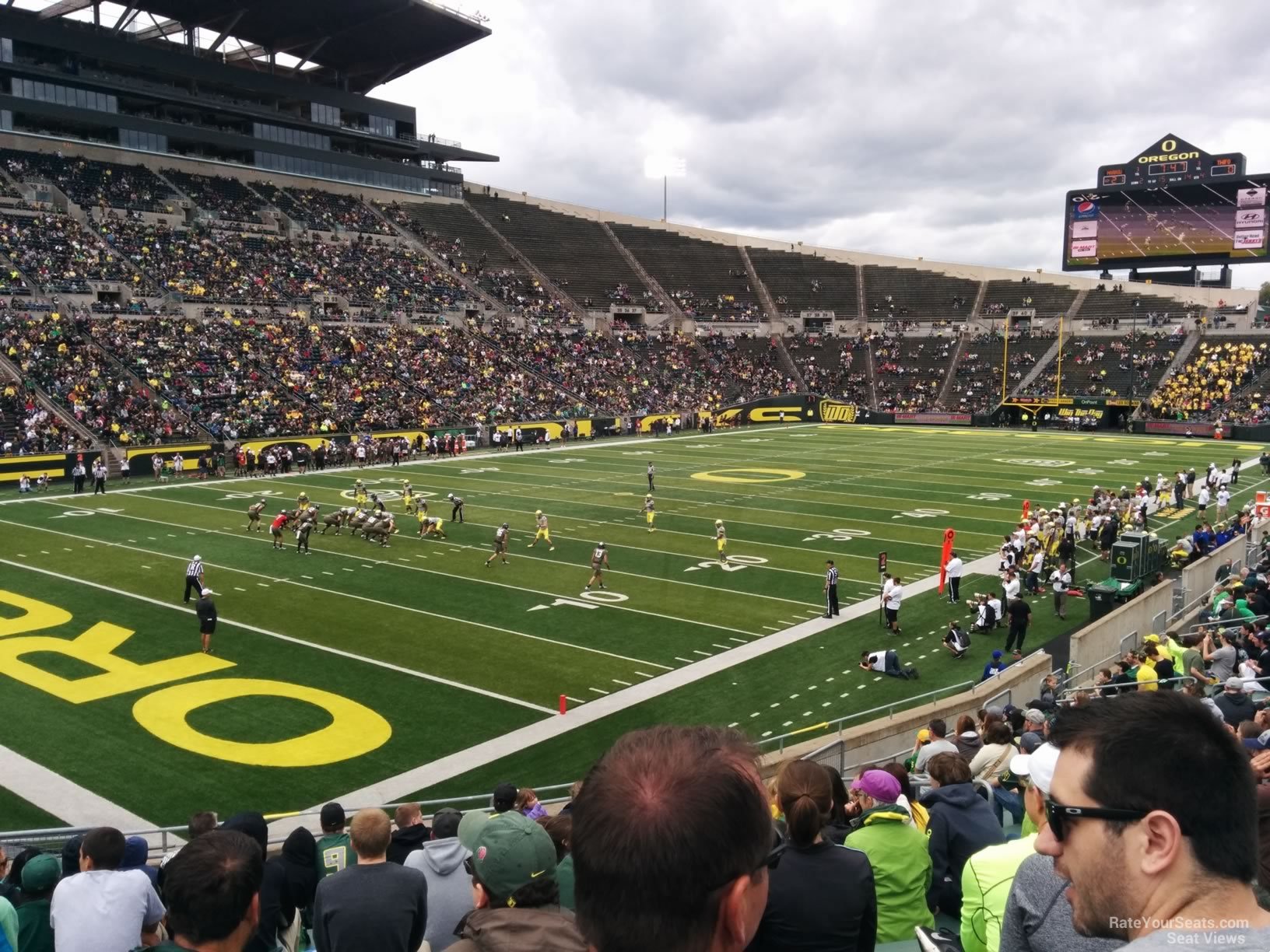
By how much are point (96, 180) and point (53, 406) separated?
23530mm

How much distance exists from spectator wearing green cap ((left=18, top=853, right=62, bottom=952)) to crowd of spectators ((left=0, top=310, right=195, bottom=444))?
3641 cm

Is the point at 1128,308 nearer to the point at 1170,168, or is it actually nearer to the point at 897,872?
the point at 1170,168

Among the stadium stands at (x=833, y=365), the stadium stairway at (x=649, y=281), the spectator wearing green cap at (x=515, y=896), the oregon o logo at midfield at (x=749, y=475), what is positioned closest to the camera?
the spectator wearing green cap at (x=515, y=896)

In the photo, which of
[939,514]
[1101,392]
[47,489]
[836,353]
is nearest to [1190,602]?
[939,514]

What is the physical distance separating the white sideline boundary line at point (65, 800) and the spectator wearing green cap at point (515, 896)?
25.8 feet

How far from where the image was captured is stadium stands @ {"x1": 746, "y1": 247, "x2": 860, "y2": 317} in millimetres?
81875

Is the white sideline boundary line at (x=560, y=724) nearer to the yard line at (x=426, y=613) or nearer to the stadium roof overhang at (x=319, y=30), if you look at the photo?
the yard line at (x=426, y=613)

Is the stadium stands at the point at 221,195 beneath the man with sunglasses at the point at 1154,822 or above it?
above

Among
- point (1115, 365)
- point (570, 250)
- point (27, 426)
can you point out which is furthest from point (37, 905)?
point (570, 250)

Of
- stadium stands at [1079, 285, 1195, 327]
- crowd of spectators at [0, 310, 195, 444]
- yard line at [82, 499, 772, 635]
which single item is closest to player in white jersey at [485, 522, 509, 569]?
yard line at [82, 499, 772, 635]

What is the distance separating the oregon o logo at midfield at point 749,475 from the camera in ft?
121

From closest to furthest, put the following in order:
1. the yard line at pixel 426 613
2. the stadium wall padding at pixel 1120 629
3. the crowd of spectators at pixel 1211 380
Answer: the stadium wall padding at pixel 1120 629 → the yard line at pixel 426 613 → the crowd of spectators at pixel 1211 380

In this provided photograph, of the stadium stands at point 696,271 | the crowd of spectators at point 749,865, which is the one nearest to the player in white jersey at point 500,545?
the crowd of spectators at point 749,865

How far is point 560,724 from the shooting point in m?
13.4
